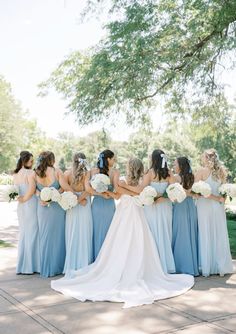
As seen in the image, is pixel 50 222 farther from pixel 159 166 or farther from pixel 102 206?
pixel 159 166

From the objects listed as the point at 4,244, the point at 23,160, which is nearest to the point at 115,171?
the point at 23,160

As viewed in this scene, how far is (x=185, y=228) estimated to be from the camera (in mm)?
7535

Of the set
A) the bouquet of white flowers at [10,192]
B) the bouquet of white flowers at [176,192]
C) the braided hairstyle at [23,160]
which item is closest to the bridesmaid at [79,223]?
the braided hairstyle at [23,160]

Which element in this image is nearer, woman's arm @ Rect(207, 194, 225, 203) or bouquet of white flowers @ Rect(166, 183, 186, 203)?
bouquet of white flowers @ Rect(166, 183, 186, 203)

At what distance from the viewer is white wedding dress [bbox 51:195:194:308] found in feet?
20.2

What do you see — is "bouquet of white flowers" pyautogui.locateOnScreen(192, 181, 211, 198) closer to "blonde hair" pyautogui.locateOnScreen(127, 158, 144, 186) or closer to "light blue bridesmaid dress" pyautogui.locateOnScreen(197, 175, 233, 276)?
"light blue bridesmaid dress" pyautogui.locateOnScreen(197, 175, 233, 276)

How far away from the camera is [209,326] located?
4.89 m

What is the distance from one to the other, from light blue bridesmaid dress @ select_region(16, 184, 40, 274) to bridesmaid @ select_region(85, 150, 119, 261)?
106 centimetres

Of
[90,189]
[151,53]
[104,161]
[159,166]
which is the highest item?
[151,53]

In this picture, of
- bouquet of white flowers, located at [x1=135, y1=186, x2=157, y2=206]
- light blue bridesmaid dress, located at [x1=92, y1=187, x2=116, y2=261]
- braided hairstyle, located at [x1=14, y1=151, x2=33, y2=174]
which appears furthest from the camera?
braided hairstyle, located at [x1=14, y1=151, x2=33, y2=174]

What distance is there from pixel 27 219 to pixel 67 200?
98cm

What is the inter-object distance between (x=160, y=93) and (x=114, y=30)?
131 inches

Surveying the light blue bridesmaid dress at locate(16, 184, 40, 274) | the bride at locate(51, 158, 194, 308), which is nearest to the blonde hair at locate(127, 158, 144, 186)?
the bride at locate(51, 158, 194, 308)

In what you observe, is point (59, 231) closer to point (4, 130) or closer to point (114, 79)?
point (114, 79)
